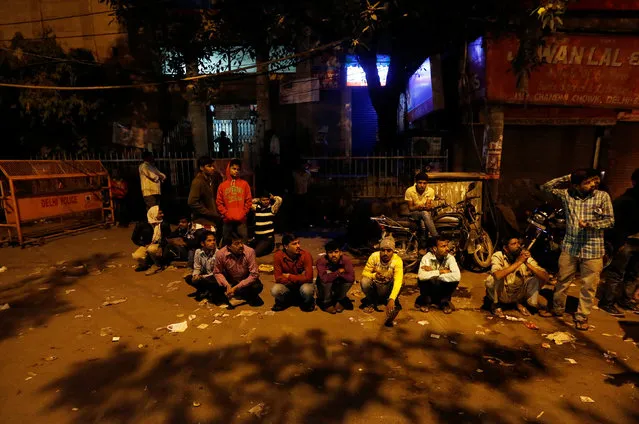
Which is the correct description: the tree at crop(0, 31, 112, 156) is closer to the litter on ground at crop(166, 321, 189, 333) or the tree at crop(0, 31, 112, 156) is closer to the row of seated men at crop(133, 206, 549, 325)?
the row of seated men at crop(133, 206, 549, 325)

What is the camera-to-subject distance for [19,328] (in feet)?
17.2

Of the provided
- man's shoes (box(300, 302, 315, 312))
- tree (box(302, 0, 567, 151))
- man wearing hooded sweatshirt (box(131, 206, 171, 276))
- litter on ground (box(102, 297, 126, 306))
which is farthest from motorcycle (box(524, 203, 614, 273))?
litter on ground (box(102, 297, 126, 306))

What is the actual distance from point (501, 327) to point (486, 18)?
19.4 feet

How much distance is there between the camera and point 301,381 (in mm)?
3955

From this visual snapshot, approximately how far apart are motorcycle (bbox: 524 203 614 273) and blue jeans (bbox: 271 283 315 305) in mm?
4255

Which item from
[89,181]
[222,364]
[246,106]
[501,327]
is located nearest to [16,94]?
[89,181]

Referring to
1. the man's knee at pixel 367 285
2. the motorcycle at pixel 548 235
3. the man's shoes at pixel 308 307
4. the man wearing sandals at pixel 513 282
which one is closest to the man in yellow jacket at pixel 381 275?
the man's knee at pixel 367 285

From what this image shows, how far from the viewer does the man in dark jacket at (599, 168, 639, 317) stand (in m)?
5.52

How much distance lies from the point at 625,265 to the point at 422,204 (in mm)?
3203

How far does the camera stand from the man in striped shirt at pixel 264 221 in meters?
8.38

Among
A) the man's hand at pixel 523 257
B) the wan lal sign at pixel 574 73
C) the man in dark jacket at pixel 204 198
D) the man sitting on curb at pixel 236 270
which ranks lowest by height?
the man sitting on curb at pixel 236 270

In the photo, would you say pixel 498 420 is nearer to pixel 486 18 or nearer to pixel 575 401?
pixel 575 401

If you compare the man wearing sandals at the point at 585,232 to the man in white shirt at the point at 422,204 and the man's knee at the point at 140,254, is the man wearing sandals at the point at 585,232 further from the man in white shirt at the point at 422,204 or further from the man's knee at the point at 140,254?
the man's knee at the point at 140,254

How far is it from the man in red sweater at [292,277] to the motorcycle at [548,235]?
168 inches
